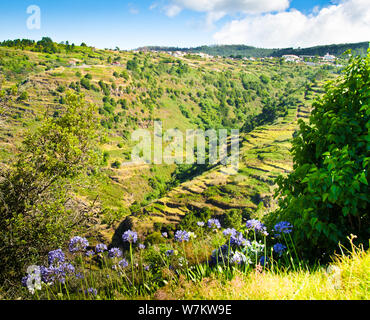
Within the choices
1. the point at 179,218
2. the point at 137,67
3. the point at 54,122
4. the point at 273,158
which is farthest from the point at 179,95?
the point at 54,122

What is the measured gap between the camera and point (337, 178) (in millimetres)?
2990

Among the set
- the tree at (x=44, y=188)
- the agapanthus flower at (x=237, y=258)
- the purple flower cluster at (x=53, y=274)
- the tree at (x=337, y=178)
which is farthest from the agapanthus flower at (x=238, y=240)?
the tree at (x=44, y=188)

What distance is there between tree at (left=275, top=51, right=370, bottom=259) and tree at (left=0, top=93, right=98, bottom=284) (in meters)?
8.39

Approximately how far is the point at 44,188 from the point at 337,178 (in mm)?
10165

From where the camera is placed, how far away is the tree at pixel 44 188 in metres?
8.38

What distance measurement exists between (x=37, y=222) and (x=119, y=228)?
3869cm

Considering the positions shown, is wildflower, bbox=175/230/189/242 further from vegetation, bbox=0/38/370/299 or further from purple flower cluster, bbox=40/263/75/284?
purple flower cluster, bbox=40/263/75/284

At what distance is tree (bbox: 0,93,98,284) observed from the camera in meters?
8.38

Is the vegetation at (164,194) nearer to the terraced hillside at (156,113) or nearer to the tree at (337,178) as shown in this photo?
the tree at (337,178)

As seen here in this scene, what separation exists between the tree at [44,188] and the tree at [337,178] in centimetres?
839

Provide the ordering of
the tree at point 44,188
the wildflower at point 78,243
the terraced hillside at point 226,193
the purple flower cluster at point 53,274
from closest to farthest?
1. the purple flower cluster at point 53,274
2. the wildflower at point 78,243
3. the tree at point 44,188
4. the terraced hillside at point 226,193

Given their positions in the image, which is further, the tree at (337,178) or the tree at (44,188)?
Result: the tree at (44,188)

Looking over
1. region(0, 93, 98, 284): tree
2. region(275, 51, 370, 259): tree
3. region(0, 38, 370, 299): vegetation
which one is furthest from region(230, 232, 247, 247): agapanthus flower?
region(0, 93, 98, 284): tree

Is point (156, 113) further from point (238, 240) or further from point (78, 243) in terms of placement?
point (238, 240)
